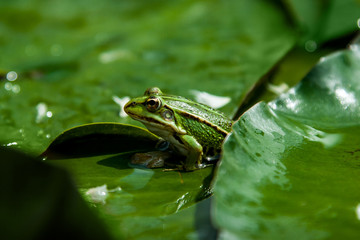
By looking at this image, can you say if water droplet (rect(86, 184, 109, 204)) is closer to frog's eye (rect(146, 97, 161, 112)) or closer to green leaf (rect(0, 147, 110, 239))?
green leaf (rect(0, 147, 110, 239))

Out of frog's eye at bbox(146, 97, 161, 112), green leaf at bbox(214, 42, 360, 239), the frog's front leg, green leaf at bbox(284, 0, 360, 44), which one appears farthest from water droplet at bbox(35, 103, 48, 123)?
green leaf at bbox(284, 0, 360, 44)

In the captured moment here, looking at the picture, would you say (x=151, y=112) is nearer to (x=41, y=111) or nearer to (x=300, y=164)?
(x=41, y=111)

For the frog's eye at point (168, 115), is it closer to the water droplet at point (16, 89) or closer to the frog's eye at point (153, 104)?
the frog's eye at point (153, 104)

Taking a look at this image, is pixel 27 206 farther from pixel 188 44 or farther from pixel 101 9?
pixel 101 9

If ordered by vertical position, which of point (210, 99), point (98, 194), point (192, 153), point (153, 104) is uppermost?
point (210, 99)

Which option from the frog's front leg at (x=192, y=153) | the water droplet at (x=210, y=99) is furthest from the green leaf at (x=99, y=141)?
the water droplet at (x=210, y=99)

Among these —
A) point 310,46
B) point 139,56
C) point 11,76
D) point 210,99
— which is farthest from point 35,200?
point 310,46
